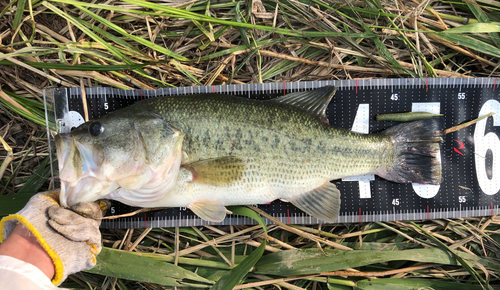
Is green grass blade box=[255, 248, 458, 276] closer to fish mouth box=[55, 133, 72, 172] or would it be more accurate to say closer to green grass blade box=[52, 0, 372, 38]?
fish mouth box=[55, 133, 72, 172]

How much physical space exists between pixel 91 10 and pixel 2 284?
8.63 ft

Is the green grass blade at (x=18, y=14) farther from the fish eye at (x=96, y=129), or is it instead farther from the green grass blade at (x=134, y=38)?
the fish eye at (x=96, y=129)

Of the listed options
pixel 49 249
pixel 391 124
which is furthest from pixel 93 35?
pixel 391 124

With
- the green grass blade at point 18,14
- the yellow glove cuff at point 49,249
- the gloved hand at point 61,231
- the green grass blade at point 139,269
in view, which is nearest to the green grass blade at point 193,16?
the green grass blade at point 18,14

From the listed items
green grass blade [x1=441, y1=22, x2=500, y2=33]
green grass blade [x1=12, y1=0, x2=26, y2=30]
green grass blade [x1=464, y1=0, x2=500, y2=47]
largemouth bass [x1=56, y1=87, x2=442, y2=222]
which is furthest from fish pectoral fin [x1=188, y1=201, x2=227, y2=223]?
green grass blade [x1=464, y1=0, x2=500, y2=47]

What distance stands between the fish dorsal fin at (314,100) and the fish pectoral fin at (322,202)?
74 centimetres

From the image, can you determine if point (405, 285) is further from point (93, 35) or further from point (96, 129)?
point (93, 35)

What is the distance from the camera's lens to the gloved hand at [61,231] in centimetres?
231

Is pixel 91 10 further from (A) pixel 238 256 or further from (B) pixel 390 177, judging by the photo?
(B) pixel 390 177

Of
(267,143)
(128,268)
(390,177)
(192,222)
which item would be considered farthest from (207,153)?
(390,177)

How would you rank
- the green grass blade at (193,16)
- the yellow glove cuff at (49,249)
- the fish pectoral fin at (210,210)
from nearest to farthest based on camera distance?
the yellow glove cuff at (49,249), the fish pectoral fin at (210,210), the green grass blade at (193,16)

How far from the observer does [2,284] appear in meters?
1.96

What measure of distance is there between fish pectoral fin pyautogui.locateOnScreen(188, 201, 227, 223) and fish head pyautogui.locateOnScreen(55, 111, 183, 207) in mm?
461

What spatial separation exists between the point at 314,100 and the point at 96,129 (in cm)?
199
